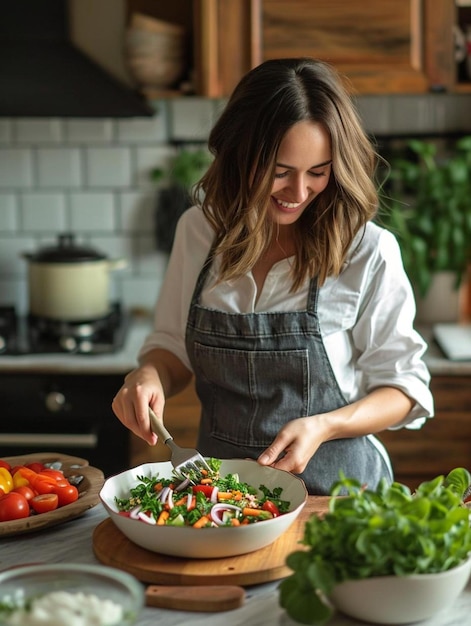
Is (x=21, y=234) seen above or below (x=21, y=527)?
above

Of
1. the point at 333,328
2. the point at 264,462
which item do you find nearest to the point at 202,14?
the point at 333,328

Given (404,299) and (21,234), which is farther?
(21,234)

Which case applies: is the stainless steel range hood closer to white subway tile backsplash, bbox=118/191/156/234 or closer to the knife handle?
white subway tile backsplash, bbox=118/191/156/234

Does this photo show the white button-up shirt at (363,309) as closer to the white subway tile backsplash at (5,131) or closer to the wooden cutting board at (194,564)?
the wooden cutting board at (194,564)

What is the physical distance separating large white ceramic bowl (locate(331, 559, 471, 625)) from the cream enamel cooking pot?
199 centimetres

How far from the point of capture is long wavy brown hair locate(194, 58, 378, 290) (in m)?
1.69

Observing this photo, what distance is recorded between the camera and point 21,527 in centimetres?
145

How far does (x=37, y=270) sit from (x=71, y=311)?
17 centimetres

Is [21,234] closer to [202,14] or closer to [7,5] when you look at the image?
[7,5]

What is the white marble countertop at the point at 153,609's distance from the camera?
3.96 ft

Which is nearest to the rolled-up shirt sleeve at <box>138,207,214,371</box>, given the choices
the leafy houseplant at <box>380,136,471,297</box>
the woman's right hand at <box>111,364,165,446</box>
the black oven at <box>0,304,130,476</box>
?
the woman's right hand at <box>111,364,165,446</box>

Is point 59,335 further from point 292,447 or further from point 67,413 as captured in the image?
point 292,447

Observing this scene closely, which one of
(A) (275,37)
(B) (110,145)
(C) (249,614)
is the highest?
(A) (275,37)

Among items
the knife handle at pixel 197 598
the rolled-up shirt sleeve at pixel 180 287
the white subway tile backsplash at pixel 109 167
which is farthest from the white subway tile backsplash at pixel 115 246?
the knife handle at pixel 197 598
